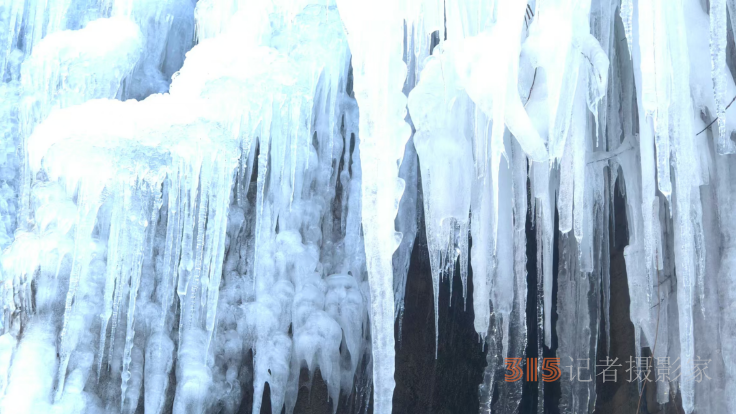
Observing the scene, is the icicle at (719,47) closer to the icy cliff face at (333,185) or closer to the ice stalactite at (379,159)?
the icy cliff face at (333,185)

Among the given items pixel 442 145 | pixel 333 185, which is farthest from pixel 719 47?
pixel 333 185

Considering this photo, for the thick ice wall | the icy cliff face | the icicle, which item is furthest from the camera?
the thick ice wall

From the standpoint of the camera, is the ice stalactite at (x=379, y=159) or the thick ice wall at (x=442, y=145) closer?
the ice stalactite at (x=379, y=159)

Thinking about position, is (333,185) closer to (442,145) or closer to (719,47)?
(442,145)

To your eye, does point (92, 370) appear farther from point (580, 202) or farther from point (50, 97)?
point (580, 202)

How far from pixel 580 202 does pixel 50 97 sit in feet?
12.0

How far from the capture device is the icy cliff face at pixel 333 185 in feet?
11.5

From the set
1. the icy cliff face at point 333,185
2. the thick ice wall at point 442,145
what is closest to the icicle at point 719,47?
the icy cliff face at point 333,185

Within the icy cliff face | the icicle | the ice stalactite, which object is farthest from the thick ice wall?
the icicle

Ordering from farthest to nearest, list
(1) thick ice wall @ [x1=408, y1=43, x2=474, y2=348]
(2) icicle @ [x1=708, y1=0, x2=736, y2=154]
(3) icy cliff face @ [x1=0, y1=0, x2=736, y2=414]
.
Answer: (1) thick ice wall @ [x1=408, y1=43, x2=474, y2=348] → (3) icy cliff face @ [x1=0, y1=0, x2=736, y2=414] → (2) icicle @ [x1=708, y1=0, x2=736, y2=154]

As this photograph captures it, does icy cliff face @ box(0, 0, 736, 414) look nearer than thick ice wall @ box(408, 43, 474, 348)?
Yes

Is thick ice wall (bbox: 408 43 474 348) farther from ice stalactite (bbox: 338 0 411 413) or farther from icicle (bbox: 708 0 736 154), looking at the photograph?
icicle (bbox: 708 0 736 154)

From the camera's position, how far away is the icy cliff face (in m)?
3.50

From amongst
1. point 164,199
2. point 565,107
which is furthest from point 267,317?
point 565,107
